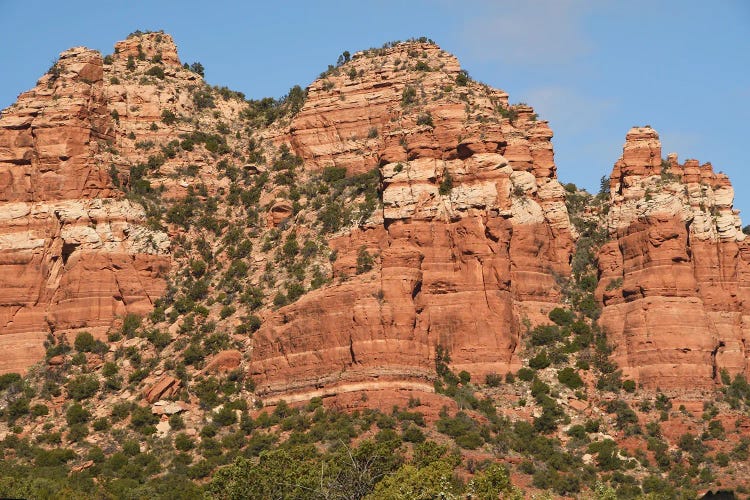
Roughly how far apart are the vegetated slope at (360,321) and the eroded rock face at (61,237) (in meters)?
0.32

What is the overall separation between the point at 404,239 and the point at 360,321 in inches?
343

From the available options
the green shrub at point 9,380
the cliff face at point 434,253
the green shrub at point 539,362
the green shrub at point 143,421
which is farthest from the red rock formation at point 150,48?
the green shrub at point 539,362

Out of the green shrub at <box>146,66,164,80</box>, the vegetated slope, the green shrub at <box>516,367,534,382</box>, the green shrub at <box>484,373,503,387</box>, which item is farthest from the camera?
the green shrub at <box>146,66,164,80</box>

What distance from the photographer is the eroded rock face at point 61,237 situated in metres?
130

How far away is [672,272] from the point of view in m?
124

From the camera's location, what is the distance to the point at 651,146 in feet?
433

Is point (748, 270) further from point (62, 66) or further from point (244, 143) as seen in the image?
point (62, 66)

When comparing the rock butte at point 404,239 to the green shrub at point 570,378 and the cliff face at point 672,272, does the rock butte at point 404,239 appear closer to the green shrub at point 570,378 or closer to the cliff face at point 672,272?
the cliff face at point 672,272

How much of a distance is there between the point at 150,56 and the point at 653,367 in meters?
57.8

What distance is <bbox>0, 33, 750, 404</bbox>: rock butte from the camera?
120 metres

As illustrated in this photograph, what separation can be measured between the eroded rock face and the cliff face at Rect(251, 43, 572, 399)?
1489 cm

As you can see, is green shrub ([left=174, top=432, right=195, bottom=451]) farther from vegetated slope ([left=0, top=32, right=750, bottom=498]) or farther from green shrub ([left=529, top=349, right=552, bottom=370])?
green shrub ([left=529, top=349, right=552, bottom=370])

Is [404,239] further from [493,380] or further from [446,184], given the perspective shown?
[493,380]

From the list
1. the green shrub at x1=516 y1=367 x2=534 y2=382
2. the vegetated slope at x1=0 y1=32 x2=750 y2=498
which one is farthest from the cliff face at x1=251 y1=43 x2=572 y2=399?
the green shrub at x1=516 y1=367 x2=534 y2=382
